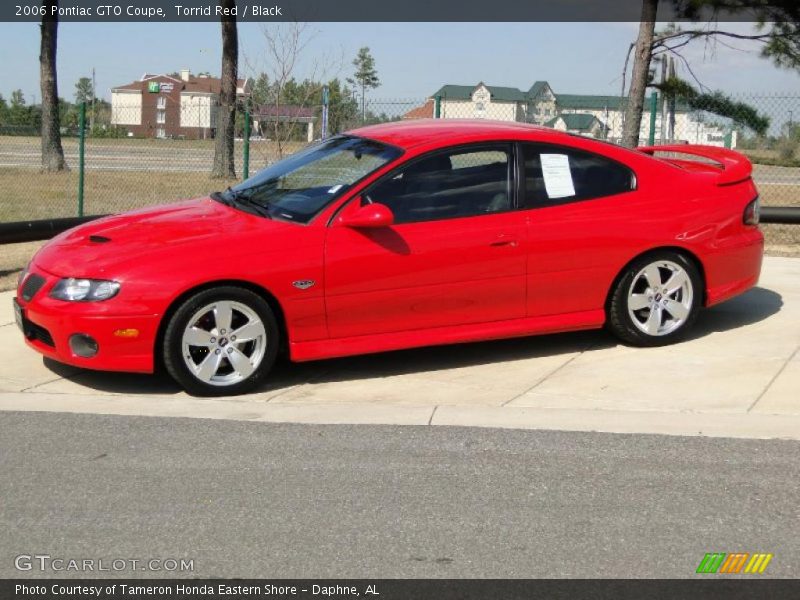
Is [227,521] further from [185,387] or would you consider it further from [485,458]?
[185,387]

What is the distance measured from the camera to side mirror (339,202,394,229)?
6.25 meters

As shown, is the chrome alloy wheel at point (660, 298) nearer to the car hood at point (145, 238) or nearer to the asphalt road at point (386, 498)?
the asphalt road at point (386, 498)

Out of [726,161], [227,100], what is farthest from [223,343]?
[227,100]

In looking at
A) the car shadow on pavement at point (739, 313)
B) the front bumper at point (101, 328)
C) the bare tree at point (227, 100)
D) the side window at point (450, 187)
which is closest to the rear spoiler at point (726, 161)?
the car shadow on pavement at point (739, 313)

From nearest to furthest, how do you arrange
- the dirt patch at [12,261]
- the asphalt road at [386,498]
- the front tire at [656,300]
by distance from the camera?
the asphalt road at [386,498] < the front tire at [656,300] < the dirt patch at [12,261]

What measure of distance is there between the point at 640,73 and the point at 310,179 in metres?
8.04

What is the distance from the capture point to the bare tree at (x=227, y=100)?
18.0m

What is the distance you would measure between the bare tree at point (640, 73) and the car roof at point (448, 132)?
659 centimetres

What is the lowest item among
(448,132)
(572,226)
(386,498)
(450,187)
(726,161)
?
(386,498)

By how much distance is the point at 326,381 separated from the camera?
664 centimetres

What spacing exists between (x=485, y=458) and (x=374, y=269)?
5.49 feet

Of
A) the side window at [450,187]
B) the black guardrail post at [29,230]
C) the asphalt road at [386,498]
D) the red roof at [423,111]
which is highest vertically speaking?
the red roof at [423,111]

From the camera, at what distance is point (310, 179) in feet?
22.7

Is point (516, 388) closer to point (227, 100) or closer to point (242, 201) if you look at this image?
point (242, 201)
